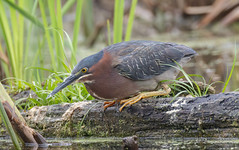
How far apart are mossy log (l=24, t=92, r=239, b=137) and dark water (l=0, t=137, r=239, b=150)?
8 cm

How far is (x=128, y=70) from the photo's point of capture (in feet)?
14.2

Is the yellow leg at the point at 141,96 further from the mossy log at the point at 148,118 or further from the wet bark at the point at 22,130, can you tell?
the wet bark at the point at 22,130

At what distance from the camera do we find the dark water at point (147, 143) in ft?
12.2

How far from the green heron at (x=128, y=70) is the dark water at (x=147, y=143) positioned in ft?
1.42

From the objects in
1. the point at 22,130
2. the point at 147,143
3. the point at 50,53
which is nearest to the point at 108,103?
the point at 147,143

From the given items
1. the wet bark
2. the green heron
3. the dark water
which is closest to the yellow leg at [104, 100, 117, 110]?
the green heron

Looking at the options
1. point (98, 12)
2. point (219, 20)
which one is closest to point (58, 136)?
point (219, 20)

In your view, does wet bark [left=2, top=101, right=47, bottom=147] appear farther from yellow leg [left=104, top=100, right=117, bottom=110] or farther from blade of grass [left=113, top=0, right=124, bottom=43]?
blade of grass [left=113, top=0, right=124, bottom=43]

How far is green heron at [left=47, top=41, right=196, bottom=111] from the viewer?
420 cm

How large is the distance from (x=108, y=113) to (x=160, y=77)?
726mm

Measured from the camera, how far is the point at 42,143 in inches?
165

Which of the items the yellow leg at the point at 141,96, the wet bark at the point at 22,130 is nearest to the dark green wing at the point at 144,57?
the yellow leg at the point at 141,96

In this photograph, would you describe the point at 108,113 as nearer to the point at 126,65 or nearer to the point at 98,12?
the point at 126,65

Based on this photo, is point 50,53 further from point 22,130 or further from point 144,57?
point 22,130
